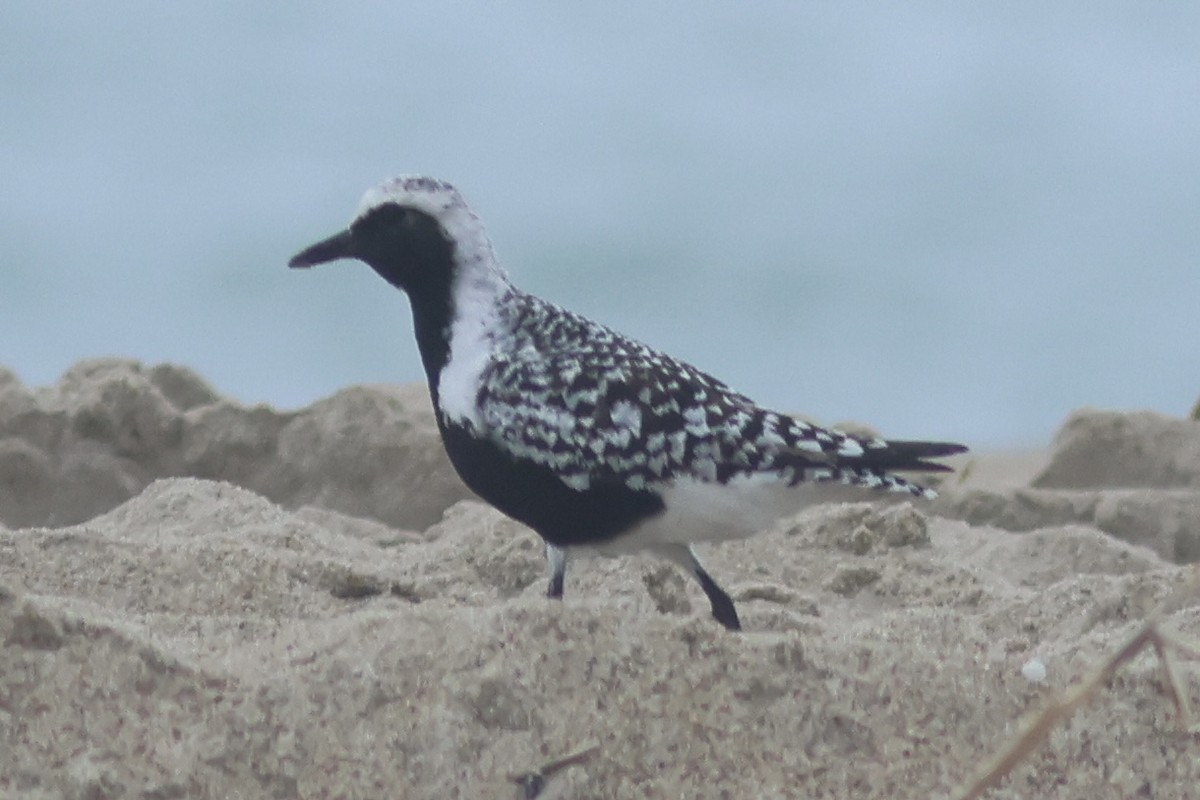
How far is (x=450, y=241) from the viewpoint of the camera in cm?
484

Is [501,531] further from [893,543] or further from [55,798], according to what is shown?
[55,798]

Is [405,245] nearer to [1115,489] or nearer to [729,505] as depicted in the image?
[729,505]

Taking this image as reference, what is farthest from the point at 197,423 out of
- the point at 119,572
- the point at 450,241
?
the point at 450,241

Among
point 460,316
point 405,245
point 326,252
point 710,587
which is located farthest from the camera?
point 326,252

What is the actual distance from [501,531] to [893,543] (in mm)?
1327

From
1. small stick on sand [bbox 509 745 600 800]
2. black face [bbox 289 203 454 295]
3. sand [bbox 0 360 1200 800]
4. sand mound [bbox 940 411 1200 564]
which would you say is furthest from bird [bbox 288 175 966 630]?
sand mound [bbox 940 411 1200 564]

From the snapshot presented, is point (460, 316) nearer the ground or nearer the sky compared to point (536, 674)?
nearer the sky

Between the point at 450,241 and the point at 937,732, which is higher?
the point at 450,241

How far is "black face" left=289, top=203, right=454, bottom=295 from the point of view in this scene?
15.9 feet

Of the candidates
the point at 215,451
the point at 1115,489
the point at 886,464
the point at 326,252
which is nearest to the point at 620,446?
the point at 886,464

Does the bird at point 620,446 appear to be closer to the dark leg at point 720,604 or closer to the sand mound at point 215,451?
the dark leg at point 720,604

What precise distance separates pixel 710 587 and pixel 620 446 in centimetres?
45

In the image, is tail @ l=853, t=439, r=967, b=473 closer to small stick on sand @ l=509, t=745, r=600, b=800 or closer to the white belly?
the white belly

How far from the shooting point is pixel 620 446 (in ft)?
14.3
